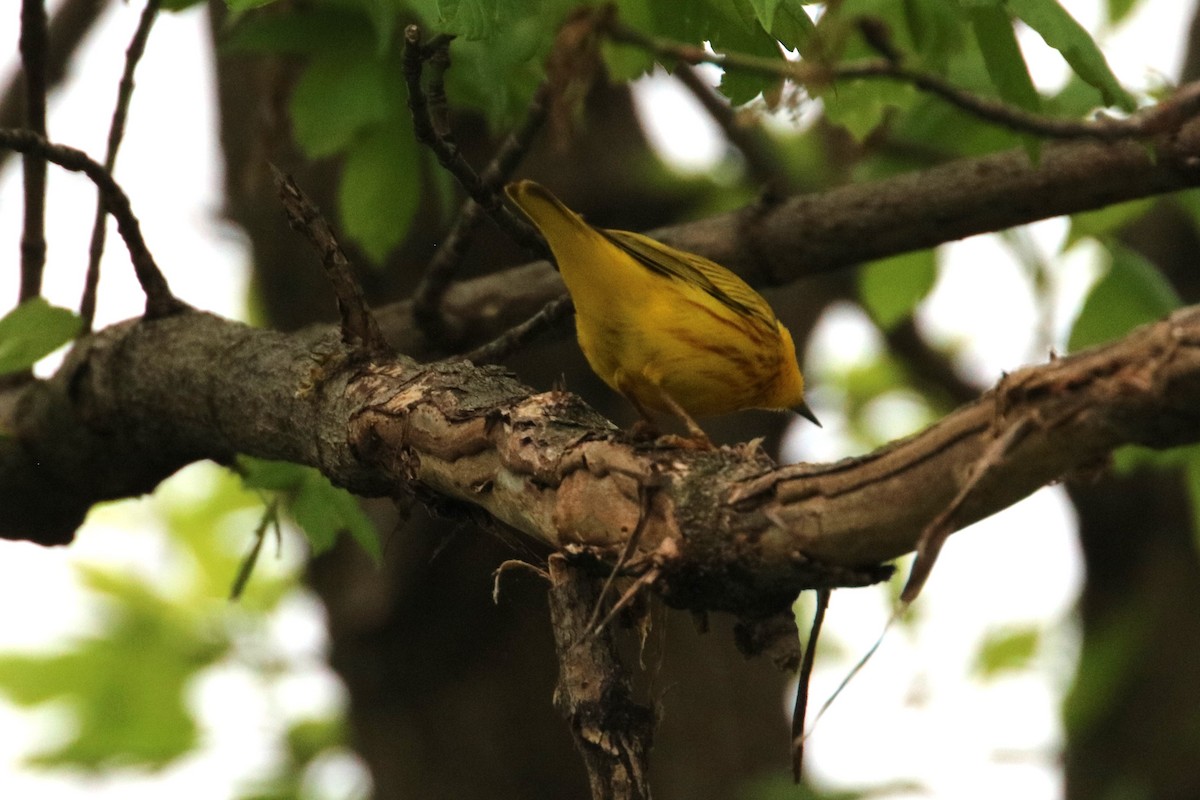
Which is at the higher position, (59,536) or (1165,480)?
(1165,480)

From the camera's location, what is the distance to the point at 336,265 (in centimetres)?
264

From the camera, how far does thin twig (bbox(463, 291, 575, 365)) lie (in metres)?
3.04

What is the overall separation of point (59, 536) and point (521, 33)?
1993 millimetres

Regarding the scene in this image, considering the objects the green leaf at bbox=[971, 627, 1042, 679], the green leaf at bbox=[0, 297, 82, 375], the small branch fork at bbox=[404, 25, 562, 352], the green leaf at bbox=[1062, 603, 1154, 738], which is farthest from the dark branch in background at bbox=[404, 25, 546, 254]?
the green leaf at bbox=[971, 627, 1042, 679]

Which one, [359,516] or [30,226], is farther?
[30,226]

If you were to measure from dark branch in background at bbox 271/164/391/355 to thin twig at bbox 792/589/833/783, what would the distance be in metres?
1.21

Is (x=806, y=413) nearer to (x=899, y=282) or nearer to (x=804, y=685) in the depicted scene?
(x=899, y=282)

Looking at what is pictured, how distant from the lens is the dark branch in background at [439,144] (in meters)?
2.36

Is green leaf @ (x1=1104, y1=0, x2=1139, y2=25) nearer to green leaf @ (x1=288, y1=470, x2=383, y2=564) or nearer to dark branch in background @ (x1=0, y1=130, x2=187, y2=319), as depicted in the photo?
green leaf @ (x1=288, y1=470, x2=383, y2=564)

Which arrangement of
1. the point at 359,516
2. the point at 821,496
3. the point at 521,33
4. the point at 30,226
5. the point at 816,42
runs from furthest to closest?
the point at 30,226 → the point at 359,516 → the point at 521,33 → the point at 816,42 → the point at 821,496

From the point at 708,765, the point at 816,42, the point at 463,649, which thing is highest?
the point at 816,42

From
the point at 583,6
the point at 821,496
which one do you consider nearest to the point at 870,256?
the point at 583,6

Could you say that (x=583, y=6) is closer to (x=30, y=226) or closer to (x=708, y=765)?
(x=30, y=226)

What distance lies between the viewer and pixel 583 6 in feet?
9.47
